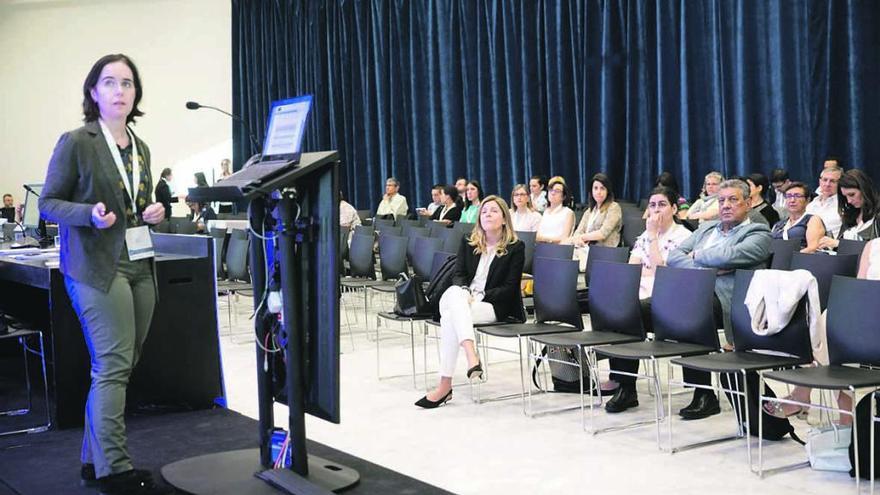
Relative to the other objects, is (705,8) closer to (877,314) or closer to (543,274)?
(543,274)

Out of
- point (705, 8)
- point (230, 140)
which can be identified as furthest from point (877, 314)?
point (230, 140)

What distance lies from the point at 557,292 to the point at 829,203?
2657 mm

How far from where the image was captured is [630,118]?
1060cm

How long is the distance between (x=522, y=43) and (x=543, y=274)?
7.06 m

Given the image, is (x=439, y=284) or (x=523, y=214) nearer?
(x=439, y=284)

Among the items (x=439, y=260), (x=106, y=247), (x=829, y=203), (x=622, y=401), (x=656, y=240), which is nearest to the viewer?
(x=106, y=247)

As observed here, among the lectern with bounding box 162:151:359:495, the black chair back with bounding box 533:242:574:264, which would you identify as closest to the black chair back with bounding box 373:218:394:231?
the black chair back with bounding box 533:242:574:264

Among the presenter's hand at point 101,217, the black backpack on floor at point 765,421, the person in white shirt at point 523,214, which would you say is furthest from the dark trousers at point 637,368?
the person in white shirt at point 523,214

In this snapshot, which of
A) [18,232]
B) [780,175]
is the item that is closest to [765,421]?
[780,175]

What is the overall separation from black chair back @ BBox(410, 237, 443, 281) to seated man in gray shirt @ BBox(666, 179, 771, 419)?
211 cm

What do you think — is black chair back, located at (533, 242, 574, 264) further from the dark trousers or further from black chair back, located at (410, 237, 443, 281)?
black chair back, located at (410, 237, 443, 281)

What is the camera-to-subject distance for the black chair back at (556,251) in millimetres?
5723

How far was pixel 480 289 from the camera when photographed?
5.39 meters

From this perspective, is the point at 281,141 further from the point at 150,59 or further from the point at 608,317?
the point at 150,59
